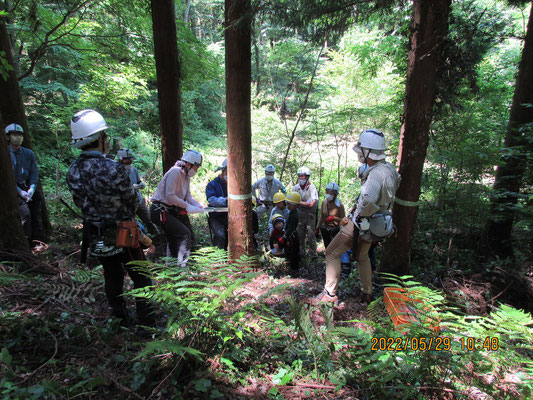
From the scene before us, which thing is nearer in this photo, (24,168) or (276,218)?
(24,168)

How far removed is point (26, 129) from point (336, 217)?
6464mm

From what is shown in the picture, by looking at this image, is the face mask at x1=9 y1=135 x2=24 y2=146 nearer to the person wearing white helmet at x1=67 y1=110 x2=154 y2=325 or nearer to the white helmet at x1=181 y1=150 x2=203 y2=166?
the white helmet at x1=181 y1=150 x2=203 y2=166

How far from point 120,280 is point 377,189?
3266mm

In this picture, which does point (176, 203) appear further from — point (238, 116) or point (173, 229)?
point (238, 116)

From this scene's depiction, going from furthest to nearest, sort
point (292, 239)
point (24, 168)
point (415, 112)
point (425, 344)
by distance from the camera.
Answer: point (292, 239), point (24, 168), point (415, 112), point (425, 344)

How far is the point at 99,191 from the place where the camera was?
2857 millimetres

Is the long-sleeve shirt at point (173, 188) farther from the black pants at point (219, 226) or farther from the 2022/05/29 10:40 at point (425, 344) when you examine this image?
the 2022/05/29 10:40 at point (425, 344)

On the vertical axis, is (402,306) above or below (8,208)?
below

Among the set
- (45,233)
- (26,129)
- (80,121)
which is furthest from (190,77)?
(80,121)

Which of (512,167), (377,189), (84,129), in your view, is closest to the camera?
(84,129)

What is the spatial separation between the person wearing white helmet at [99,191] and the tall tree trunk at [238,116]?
1.61 meters

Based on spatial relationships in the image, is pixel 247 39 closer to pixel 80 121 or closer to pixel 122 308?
pixel 80 121

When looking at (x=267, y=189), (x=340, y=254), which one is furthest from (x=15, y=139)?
(x=340, y=254)

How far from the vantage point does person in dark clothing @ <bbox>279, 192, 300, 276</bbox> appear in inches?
236
